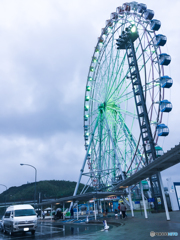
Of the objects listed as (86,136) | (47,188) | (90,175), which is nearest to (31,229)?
(90,175)

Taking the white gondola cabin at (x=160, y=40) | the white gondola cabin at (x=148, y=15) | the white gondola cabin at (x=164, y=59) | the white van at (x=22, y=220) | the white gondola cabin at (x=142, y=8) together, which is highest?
the white gondola cabin at (x=142, y=8)

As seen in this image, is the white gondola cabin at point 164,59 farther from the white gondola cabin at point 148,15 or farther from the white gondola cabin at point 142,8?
the white gondola cabin at point 142,8

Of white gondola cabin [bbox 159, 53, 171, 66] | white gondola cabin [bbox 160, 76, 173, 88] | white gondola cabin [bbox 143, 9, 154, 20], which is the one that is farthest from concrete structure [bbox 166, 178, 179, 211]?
white gondola cabin [bbox 143, 9, 154, 20]

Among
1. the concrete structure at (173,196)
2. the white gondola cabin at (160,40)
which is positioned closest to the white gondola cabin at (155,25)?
the white gondola cabin at (160,40)

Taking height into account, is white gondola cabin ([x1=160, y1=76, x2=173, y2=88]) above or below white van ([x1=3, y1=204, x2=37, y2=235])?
above

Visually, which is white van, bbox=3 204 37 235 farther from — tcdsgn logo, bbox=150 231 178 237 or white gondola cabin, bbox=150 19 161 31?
white gondola cabin, bbox=150 19 161 31

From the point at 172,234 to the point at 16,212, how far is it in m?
10.7

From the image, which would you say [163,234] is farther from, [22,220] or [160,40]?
[160,40]

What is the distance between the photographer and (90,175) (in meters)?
33.8

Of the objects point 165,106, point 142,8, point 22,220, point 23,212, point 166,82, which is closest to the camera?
point 22,220

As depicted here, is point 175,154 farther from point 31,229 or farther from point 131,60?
point 131,60

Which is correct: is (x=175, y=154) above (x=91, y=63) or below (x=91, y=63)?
below

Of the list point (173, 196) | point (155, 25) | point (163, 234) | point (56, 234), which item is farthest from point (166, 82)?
point (56, 234)

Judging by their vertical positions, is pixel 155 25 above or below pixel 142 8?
below
